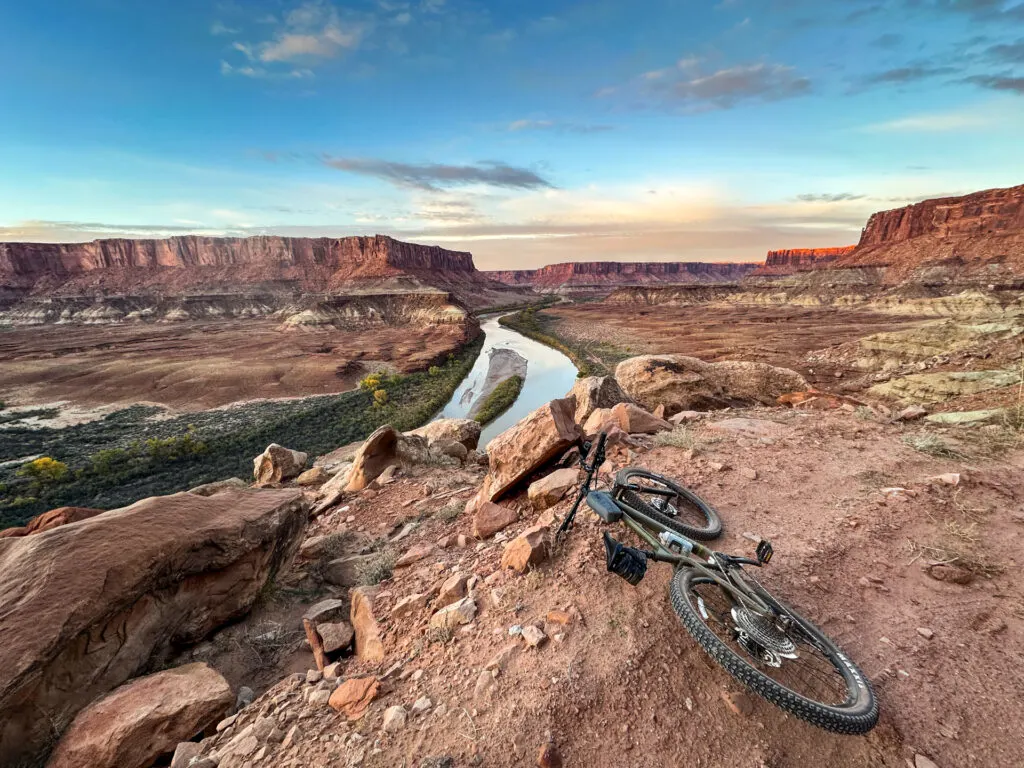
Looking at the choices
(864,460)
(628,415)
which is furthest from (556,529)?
(864,460)

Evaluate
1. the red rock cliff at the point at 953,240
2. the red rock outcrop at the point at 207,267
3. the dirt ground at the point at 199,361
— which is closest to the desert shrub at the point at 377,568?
the dirt ground at the point at 199,361

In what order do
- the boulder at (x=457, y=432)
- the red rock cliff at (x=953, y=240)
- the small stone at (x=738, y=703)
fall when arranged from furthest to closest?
the red rock cliff at (x=953, y=240) < the boulder at (x=457, y=432) < the small stone at (x=738, y=703)

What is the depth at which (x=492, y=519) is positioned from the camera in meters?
6.38

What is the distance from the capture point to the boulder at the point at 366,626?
444 centimetres

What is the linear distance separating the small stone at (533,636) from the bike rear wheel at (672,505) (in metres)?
1.69

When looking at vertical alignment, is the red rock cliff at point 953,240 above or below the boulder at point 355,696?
above

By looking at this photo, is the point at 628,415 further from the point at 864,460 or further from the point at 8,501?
the point at 8,501

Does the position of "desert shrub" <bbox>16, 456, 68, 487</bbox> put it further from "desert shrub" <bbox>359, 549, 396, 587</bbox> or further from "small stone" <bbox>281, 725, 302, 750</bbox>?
"small stone" <bbox>281, 725, 302, 750</bbox>

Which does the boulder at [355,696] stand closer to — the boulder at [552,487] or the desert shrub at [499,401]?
the boulder at [552,487]

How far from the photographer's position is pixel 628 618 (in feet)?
12.6

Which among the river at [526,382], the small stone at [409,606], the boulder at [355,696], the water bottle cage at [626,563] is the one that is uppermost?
the water bottle cage at [626,563]

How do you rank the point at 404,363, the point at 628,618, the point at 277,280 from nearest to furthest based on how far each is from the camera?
the point at 628,618, the point at 404,363, the point at 277,280

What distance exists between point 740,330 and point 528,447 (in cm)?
6638

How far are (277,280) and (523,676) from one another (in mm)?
141184
